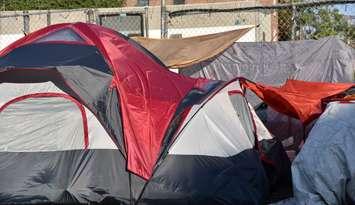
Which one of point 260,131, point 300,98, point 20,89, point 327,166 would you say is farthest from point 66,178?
point 300,98

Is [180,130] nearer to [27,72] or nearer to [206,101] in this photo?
[206,101]

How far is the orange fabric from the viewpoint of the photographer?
7410 millimetres

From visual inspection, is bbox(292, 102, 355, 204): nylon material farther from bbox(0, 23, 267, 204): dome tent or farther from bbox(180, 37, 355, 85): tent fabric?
bbox(180, 37, 355, 85): tent fabric

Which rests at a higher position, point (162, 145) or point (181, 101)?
point (181, 101)

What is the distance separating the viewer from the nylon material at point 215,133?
21.7ft

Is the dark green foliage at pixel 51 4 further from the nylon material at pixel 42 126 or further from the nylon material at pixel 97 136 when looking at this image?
the nylon material at pixel 97 136

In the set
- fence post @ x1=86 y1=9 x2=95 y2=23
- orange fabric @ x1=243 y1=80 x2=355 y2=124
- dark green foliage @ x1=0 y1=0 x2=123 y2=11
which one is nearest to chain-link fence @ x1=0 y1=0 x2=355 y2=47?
fence post @ x1=86 y1=9 x2=95 y2=23

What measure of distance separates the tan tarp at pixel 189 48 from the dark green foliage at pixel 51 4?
784 inches

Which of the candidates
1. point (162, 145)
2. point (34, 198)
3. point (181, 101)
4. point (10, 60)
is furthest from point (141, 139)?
point (10, 60)

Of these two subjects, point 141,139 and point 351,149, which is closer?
point 351,149

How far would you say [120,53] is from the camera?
22.7 ft

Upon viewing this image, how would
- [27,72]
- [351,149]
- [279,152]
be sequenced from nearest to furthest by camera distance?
[351,149] → [27,72] → [279,152]

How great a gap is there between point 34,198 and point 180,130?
66.5 inches

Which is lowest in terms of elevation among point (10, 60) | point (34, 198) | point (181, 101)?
point (34, 198)
